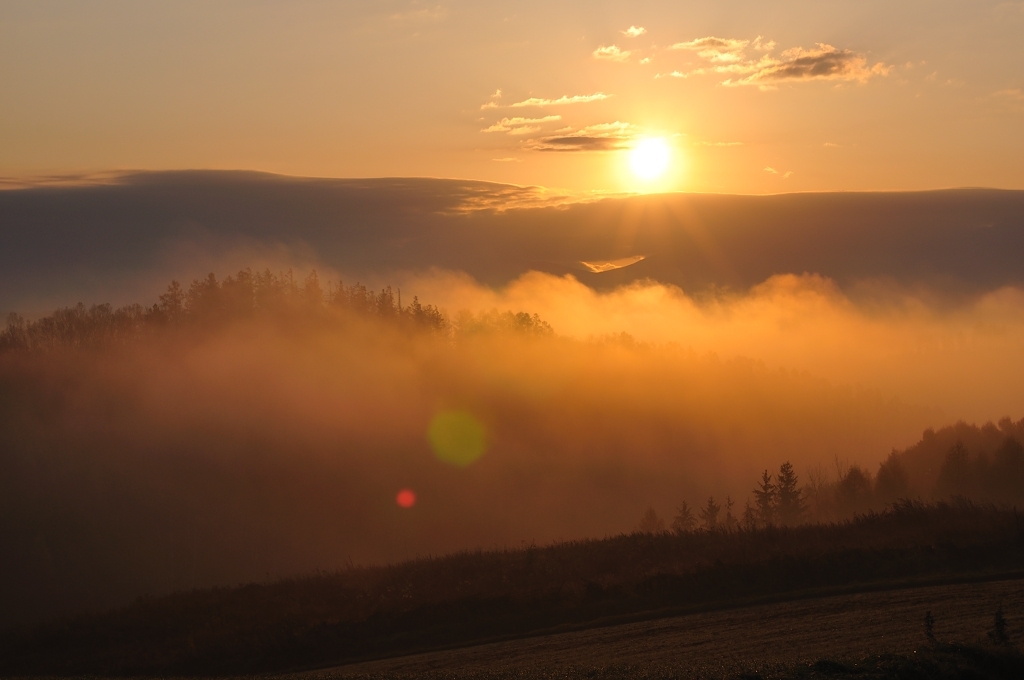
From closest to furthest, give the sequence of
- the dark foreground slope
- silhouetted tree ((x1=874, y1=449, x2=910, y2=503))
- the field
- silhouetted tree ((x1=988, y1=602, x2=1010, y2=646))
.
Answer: silhouetted tree ((x1=988, y1=602, x2=1010, y2=646)) < the field < the dark foreground slope < silhouetted tree ((x1=874, y1=449, x2=910, y2=503))

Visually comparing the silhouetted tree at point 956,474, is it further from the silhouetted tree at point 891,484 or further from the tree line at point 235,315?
the tree line at point 235,315

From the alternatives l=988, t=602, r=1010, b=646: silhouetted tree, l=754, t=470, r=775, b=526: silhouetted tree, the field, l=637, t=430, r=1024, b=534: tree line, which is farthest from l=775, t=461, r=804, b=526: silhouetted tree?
l=988, t=602, r=1010, b=646: silhouetted tree

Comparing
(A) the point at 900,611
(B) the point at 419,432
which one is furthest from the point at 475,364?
(A) the point at 900,611

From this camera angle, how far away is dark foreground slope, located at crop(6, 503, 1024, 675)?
30.8 metres

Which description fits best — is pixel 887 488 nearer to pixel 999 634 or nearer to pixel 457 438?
pixel 457 438

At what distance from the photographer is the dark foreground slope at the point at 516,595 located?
30.8 metres

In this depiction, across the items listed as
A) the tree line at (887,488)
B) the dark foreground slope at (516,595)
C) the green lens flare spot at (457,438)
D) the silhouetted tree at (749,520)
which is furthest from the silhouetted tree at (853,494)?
the green lens flare spot at (457,438)

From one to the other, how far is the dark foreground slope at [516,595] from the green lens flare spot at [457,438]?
9953 centimetres

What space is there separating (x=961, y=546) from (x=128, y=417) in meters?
113

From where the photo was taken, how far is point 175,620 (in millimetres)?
36938

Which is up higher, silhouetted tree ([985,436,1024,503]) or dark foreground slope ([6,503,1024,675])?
silhouetted tree ([985,436,1024,503])

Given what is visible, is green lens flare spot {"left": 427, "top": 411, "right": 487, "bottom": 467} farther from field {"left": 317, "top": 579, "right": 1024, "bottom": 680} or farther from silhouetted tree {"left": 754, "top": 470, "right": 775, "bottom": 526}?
field {"left": 317, "top": 579, "right": 1024, "bottom": 680}

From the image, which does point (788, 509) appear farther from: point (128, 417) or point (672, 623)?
point (128, 417)

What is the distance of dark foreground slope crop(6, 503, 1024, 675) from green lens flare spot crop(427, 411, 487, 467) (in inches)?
3919
